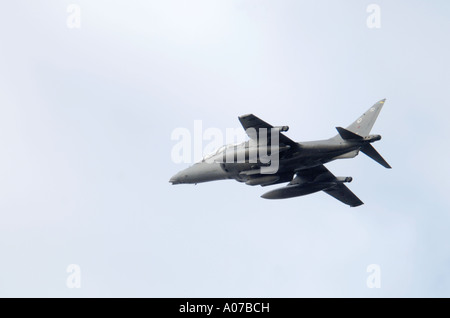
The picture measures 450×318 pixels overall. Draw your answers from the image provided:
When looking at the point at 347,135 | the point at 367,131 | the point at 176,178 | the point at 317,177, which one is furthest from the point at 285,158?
the point at 176,178

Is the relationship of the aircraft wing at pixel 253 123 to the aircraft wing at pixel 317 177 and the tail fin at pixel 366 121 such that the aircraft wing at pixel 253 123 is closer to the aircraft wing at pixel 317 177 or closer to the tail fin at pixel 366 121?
the tail fin at pixel 366 121

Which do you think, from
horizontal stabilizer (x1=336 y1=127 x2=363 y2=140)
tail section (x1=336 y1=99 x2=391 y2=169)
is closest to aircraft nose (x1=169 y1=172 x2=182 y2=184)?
tail section (x1=336 y1=99 x2=391 y2=169)

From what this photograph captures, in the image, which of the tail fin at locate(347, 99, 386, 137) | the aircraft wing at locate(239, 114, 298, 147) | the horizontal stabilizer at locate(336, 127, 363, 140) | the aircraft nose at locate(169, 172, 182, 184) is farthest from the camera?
the aircraft nose at locate(169, 172, 182, 184)

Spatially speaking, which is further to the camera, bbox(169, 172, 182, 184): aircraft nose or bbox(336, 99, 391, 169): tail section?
bbox(169, 172, 182, 184): aircraft nose

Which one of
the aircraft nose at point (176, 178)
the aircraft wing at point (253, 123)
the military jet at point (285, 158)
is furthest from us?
the aircraft nose at point (176, 178)

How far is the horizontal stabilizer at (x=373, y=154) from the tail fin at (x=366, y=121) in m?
0.87

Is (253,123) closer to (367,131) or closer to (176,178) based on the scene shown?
(367,131)

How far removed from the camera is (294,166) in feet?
154

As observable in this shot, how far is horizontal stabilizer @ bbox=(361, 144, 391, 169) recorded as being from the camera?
45000mm

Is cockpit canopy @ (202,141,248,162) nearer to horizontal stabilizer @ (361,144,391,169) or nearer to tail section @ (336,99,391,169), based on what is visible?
tail section @ (336,99,391,169)

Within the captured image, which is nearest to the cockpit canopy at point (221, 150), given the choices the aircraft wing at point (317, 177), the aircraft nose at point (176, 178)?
the aircraft nose at point (176, 178)

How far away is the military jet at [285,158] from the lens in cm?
4406
